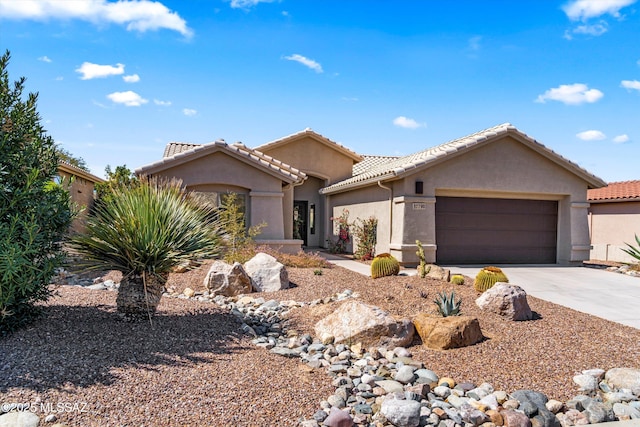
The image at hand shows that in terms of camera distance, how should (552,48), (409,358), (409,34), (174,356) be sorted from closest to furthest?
(174,356) → (409,358) → (409,34) → (552,48)

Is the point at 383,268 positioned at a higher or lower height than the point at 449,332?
higher

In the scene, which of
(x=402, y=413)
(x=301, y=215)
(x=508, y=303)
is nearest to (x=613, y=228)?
(x=301, y=215)

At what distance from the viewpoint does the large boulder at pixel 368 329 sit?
599 centimetres

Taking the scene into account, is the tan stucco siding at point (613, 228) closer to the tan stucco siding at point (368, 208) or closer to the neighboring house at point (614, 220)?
the neighboring house at point (614, 220)

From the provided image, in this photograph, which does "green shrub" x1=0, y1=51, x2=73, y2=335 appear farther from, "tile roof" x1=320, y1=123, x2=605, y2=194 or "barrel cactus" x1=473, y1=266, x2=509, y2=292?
"tile roof" x1=320, y1=123, x2=605, y2=194

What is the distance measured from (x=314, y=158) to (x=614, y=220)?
46.1 ft

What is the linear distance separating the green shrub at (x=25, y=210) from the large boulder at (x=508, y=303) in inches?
261

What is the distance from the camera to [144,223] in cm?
593

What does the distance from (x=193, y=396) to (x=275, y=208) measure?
1090 centimetres

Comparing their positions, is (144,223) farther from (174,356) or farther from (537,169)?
(537,169)

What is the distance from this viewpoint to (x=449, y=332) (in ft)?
19.5

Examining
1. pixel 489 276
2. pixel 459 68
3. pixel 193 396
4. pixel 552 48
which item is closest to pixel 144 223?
pixel 193 396

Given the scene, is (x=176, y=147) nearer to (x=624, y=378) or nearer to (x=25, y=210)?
(x=25, y=210)

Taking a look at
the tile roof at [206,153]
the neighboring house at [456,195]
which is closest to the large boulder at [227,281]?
the neighboring house at [456,195]
